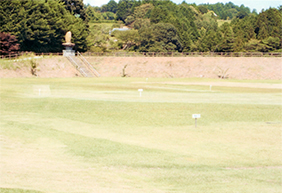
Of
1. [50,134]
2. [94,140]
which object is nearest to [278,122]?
[94,140]

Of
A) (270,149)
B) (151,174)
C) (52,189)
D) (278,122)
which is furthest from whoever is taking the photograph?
(278,122)

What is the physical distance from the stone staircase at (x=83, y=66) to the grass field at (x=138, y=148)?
5376 cm

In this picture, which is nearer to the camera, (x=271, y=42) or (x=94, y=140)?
(x=94, y=140)

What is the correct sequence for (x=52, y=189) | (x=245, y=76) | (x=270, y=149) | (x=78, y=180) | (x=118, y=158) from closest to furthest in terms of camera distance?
(x=52, y=189)
(x=78, y=180)
(x=118, y=158)
(x=270, y=149)
(x=245, y=76)

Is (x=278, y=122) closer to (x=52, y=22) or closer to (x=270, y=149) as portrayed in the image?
(x=270, y=149)

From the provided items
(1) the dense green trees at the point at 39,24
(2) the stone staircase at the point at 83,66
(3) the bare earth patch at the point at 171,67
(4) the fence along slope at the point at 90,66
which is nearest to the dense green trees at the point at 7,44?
(1) the dense green trees at the point at 39,24

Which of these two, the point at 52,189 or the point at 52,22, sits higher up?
the point at 52,22

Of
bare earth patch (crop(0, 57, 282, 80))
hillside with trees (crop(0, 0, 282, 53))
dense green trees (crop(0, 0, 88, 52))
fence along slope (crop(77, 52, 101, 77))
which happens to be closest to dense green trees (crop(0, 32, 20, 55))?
hillside with trees (crop(0, 0, 282, 53))

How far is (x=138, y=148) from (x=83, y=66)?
248ft

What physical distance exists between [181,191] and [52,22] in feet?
313

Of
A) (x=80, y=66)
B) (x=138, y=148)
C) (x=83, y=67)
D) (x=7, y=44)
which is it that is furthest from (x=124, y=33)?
(x=138, y=148)

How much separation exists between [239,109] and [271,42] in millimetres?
91945

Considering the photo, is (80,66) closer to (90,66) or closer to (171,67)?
(90,66)

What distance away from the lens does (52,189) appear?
517 inches
